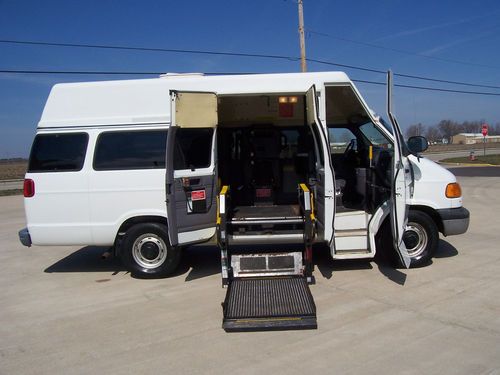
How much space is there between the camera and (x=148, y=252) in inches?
234

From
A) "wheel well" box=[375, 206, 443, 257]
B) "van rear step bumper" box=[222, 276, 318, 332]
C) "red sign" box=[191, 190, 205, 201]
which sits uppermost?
"red sign" box=[191, 190, 205, 201]

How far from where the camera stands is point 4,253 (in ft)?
26.5

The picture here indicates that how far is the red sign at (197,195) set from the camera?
569 centimetres

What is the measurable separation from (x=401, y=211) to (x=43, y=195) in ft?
15.9

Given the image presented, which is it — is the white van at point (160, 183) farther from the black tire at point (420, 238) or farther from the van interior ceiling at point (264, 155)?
the van interior ceiling at point (264, 155)

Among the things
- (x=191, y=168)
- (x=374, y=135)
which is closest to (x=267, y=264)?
(x=191, y=168)

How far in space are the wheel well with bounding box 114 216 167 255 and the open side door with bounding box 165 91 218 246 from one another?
494 millimetres

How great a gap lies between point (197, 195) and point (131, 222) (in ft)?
3.48

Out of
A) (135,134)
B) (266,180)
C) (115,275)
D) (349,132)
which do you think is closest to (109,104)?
(135,134)

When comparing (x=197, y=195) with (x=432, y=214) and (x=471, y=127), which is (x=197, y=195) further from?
(x=471, y=127)

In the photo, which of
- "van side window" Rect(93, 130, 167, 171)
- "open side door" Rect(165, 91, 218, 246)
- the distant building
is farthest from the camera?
the distant building

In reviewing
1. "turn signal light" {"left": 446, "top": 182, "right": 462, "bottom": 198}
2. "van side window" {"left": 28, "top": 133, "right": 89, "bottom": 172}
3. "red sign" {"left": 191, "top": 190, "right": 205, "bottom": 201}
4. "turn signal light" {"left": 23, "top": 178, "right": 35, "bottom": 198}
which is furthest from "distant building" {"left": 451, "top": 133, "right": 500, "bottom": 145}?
"turn signal light" {"left": 23, "top": 178, "right": 35, "bottom": 198}

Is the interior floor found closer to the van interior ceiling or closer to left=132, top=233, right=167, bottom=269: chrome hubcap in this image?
the van interior ceiling

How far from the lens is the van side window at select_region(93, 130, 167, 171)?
5.82m
